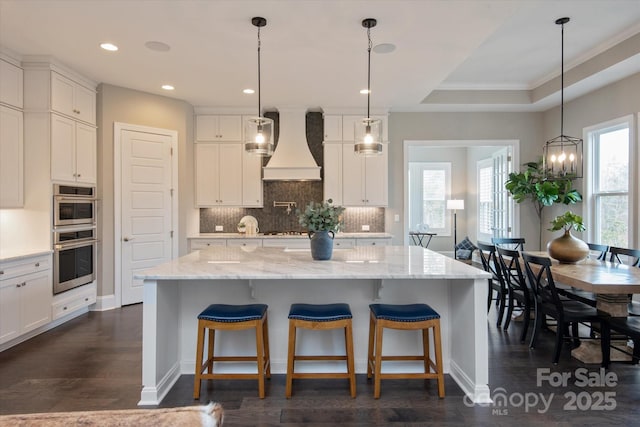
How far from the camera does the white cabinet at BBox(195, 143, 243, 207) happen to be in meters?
5.60

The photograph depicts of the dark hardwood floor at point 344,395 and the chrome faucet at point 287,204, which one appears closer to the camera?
the dark hardwood floor at point 344,395

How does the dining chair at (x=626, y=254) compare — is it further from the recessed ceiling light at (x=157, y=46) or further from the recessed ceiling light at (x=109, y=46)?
the recessed ceiling light at (x=109, y=46)

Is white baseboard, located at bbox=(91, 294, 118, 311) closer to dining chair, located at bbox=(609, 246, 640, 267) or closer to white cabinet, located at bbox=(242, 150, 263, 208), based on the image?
white cabinet, located at bbox=(242, 150, 263, 208)

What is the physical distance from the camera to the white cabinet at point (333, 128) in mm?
5648

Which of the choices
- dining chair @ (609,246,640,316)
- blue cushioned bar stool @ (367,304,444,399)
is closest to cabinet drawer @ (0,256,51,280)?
blue cushioned bar stool @ (367,304,444,399)

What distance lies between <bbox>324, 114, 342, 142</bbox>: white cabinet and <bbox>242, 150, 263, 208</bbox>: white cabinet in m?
1.14

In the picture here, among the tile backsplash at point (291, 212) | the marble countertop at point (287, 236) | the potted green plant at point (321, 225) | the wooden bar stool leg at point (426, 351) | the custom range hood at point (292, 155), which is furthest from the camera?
the tile backsplash at point (291, 212)

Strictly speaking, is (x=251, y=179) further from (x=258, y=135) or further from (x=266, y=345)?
(x=266, y=345)

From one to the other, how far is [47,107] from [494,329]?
17.4 ft

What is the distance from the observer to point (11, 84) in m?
3.67

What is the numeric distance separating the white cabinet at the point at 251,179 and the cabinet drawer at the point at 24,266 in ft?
8.62

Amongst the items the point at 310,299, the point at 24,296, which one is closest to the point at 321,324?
the point at 310,299

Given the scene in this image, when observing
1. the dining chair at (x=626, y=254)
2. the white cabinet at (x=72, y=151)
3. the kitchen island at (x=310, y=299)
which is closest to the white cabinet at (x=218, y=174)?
the white cabinet at (x=72, y=151)

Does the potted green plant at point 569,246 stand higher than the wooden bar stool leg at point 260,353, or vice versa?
the potted green plant at point 569,246
